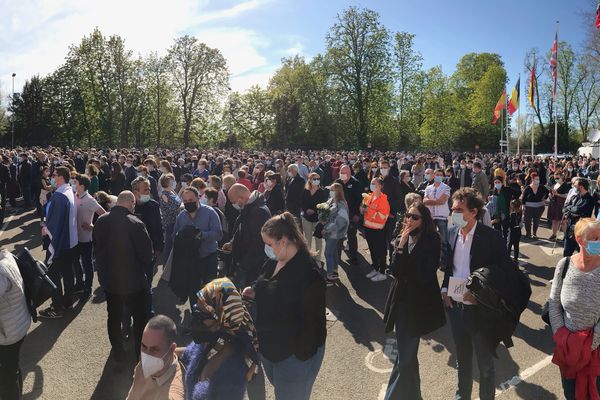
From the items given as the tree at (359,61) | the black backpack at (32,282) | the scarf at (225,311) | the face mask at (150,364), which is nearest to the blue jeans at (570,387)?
the scarf at (225,311)

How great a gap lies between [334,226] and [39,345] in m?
4.72

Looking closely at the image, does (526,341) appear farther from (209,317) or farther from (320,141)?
(320,141)

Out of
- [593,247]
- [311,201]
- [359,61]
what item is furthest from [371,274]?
[359,61]

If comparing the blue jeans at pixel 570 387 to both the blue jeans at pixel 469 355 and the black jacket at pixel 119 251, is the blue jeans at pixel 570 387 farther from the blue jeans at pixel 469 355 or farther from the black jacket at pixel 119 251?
the black jacket at pixel 119 251

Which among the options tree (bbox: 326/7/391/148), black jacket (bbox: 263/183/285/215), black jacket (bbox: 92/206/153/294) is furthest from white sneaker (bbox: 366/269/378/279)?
tree (bbox: 326/7/391/148)

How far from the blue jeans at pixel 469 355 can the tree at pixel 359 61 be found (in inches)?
1719

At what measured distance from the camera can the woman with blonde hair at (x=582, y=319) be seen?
3.25 m

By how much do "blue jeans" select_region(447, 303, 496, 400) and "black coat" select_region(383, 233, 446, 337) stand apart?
19 centimetres

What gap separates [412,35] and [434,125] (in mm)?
11054

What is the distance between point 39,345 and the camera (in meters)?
5.48

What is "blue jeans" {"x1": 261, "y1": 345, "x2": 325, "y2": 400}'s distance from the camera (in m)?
3.04

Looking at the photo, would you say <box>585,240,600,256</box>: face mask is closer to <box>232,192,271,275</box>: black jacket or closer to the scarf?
the scarf

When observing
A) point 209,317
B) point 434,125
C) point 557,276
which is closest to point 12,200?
point 209,317

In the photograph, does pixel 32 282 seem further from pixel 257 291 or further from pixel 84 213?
Answer: pixel 84 213
